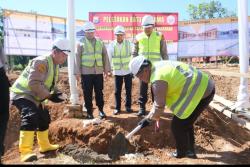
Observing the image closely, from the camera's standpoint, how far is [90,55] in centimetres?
764

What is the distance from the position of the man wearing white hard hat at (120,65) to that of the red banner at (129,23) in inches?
285

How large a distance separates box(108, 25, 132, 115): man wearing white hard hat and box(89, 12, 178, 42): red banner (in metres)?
7.25

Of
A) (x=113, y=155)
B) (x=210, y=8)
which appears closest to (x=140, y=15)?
(x=113, y=155)

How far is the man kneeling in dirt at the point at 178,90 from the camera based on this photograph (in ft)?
17.1

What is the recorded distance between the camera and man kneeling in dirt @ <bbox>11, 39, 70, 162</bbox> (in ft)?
18.8

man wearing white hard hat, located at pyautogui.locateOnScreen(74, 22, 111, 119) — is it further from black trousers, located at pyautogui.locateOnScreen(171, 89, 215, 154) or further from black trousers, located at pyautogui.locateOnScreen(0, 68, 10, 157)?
black trousers, located at pyautogui.locateOnScreen(0, 68, 10, 157)

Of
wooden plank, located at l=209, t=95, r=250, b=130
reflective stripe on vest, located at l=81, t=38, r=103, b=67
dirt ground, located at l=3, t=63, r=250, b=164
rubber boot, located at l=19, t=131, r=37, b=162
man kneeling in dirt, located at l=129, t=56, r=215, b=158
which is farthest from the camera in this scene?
wooden plank, located at l=209, t=95, r=250, b=130

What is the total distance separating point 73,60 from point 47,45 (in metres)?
8.02

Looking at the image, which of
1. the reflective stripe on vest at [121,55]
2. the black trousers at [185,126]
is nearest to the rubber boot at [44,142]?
the black trousers at [185,126]

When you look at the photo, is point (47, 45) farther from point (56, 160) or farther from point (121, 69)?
point (56, 160)

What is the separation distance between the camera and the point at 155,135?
698cm

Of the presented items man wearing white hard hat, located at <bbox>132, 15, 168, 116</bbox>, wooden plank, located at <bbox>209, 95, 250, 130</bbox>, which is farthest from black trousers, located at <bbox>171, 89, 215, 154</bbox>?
wooden plank, located at <bbox>209, 95, 250, 130</bbox>

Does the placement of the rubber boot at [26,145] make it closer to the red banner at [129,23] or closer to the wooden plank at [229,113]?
the wooden plank at [229,113]

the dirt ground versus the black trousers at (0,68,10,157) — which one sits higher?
the black trousers at (0,68,10,157)
